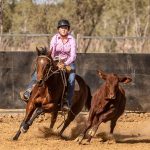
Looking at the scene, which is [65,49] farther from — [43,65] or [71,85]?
[43,65]

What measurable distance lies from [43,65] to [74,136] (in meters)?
2.14

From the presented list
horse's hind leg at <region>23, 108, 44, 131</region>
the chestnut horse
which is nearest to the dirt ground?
horse's hind leg at <region>23, 108, 44, 131</region>

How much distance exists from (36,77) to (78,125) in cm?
235

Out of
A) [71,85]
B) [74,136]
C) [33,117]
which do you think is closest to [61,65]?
[71,85]

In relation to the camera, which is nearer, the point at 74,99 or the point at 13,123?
the point at 74,99

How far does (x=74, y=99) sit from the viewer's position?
1206cm

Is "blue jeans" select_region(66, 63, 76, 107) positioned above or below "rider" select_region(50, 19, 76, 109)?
below

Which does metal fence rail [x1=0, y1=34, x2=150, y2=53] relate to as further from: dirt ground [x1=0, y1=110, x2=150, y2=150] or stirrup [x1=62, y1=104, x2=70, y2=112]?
stirrup [x1=62, y1=104, x2=70, y2=112]

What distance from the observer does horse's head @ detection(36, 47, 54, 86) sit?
10328 mm

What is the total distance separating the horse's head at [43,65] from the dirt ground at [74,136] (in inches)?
43.9

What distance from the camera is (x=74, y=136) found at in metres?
11.9

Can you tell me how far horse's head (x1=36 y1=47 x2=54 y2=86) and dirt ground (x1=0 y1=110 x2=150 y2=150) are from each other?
3.65 feet

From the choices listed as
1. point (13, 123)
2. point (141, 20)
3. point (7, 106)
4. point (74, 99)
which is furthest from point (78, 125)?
point (141, 20)

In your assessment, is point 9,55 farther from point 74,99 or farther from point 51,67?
point 51,67
